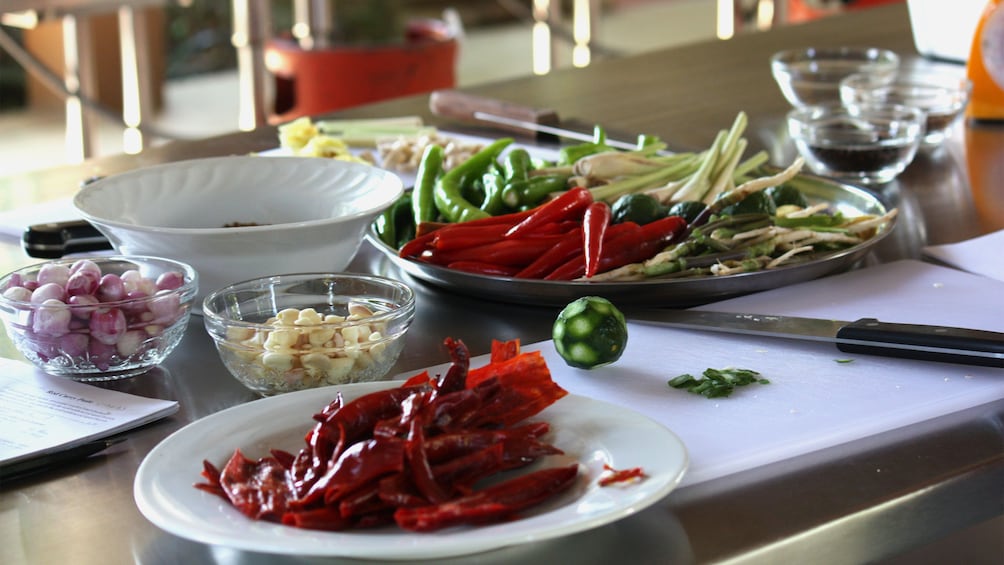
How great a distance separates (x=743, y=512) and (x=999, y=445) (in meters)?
0.23

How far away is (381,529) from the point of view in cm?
75

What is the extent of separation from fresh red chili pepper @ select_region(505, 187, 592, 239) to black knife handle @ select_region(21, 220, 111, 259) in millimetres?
448

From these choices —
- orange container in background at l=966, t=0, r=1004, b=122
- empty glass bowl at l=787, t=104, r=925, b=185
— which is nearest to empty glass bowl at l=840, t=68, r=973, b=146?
orange container in background at l=966, t=0, r=1004, b=122

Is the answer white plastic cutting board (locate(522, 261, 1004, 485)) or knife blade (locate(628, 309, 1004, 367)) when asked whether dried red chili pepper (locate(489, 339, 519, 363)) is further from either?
knife blade (locate(628, 309, 1004, 367))

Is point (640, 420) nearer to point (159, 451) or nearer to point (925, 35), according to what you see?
point (159, 451)

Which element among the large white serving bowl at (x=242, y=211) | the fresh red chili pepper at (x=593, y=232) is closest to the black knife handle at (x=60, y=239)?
the large white serving bowl at (x=242, y=211)

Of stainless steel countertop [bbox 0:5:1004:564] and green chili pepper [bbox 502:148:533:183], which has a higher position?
green chili pepper [bbox 502:148:533:183]

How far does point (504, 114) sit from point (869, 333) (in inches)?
38.3

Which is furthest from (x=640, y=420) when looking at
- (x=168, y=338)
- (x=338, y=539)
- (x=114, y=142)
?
(x=114, y=142)

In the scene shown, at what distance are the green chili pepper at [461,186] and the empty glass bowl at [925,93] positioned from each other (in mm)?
700

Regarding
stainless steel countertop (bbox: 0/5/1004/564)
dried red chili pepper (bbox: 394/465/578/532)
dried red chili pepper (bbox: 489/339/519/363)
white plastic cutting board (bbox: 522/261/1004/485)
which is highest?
dried red chili pepper (bbox: 489/339/519/363)

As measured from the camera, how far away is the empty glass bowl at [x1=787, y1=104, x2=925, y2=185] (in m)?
1.62

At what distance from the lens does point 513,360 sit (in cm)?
89

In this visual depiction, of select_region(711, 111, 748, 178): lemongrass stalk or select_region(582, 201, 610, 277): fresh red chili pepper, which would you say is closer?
select_region(582, 201, 610, 277): fresh red chili pepper
